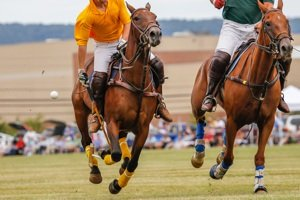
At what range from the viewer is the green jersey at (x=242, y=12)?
1559 centimetres

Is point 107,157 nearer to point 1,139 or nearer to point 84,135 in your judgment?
point 84,135

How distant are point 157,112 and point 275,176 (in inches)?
159

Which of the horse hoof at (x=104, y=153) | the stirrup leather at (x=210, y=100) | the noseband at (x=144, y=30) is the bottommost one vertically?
the horse hoof at (x=104, y=153)

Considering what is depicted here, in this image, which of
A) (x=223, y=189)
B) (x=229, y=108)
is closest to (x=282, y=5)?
(x=229, y=108)

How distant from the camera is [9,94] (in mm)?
59219

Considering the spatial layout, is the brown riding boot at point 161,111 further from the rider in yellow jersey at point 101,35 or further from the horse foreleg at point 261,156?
the horse foreleg at point 261,156

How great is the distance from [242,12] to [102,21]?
2183 mm

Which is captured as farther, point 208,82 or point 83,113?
point 83,113

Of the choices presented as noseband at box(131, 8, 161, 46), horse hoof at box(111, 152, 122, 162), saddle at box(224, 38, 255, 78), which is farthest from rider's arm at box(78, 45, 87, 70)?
saddle at box(224, 38, 255, 78)

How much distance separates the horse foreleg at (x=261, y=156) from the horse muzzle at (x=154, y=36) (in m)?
2.14

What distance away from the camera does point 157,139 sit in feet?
146

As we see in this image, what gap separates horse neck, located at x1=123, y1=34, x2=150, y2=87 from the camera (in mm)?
14605

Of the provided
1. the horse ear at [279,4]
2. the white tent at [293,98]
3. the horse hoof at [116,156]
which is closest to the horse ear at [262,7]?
the horse ear at [279,4]

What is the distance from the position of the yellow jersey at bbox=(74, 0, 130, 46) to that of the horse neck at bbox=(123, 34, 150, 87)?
30.0 inches
